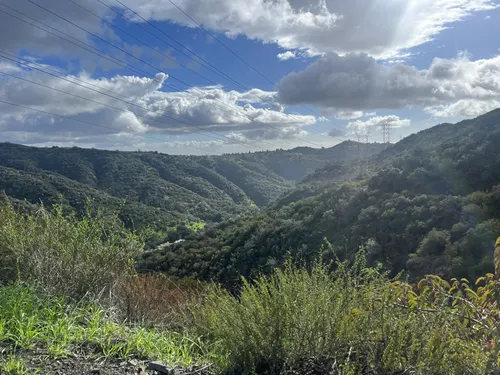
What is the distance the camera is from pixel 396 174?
2478 centimetres

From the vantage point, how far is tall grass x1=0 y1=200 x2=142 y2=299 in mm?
4805

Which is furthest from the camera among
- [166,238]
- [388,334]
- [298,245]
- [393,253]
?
[166,238]

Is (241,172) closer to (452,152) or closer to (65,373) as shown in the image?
(452,152)

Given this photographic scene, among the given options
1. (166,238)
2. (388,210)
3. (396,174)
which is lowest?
(166,238)

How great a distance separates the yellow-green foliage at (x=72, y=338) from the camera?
3.04 meters

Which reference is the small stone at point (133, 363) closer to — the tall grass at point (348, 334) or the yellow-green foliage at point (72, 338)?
the yellow-green foliage at point (72, 338)

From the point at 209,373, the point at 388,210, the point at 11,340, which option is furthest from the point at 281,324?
the point at 388,210

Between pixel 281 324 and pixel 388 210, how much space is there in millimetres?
18064

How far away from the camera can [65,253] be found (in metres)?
4.96

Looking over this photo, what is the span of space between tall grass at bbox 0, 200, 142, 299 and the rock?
6.13 ft

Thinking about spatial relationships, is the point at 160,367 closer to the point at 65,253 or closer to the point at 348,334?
the point at 348,334

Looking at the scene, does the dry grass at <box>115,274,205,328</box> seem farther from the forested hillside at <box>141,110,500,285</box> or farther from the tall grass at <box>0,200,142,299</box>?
the forested hillside at <box>141,110,500,285</box>

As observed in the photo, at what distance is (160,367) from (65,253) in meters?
2.68

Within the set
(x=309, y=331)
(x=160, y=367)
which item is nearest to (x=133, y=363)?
(x=160, y=367)
